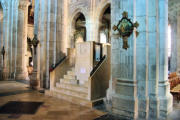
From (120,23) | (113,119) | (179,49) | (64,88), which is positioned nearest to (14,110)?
(64,88)

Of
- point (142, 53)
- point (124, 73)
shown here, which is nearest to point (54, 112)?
point (124, 73)

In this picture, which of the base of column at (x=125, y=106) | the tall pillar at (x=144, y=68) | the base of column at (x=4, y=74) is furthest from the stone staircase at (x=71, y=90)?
the base of column at (x=4, y=74)

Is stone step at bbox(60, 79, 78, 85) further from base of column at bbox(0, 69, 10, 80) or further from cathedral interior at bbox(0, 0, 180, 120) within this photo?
base of column at bbox(0, 69, 10, 80)

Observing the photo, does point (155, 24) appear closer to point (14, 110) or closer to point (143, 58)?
point (143, 58)

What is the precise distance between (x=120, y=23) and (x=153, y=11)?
0.98 m

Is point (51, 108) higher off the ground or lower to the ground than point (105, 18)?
lower

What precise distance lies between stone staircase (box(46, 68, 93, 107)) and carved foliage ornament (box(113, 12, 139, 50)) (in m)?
2.39

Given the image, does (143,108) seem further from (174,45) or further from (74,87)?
(174,45)

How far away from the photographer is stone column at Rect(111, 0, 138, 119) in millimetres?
3820

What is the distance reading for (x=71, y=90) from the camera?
5.84 metres

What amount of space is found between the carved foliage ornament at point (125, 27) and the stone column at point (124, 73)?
11 centimetres

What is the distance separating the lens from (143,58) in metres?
3.87

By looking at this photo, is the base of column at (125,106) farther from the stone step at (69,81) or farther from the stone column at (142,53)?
the stone step at (69,81)

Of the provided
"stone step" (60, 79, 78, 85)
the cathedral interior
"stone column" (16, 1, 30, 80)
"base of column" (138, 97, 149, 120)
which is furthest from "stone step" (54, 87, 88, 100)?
"stone column" (16, 1, 30, 80)
